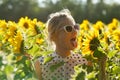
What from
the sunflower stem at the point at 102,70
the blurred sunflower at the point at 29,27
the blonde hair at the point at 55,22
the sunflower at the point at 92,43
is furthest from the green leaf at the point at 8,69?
the blurred sunflower at the point at 29,27

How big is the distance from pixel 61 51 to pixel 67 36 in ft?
0.46

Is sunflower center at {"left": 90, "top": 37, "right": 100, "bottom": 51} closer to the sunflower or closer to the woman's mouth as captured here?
the sunflower

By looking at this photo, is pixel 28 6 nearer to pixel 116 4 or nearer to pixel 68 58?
pixel 116 4

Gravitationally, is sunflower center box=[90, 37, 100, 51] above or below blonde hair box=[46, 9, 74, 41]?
below

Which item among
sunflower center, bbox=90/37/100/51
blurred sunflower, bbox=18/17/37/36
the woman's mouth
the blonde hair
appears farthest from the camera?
blurred sunflower, bbox=18/17/37/36

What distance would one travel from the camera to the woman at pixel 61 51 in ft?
12.3

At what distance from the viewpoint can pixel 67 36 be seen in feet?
12.3

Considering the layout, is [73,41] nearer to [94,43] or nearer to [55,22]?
[55,22]

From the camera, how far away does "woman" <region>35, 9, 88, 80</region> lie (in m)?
3.74

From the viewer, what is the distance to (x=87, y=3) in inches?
1406

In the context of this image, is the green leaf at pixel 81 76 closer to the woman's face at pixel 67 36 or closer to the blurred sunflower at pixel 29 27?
the woman's face at pixel 67 36

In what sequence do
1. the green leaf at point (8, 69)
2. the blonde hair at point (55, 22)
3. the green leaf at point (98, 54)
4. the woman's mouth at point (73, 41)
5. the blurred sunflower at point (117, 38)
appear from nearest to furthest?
the green leaf at point (8, 69) < the green leaf at point (98, 54) < the woman's mouth at point (73, 41) < the blonde hair at point (55, 22) < the blurred sunflower at point (117, 38)

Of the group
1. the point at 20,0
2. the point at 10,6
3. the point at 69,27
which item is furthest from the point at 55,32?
the point at 20,0

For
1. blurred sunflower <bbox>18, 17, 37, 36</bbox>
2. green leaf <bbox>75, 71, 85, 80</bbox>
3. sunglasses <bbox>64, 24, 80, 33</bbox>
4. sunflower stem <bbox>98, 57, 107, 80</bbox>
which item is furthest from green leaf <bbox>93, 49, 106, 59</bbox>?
blurred sunflower <bbox>18, 17, 37, 36</bbox>
